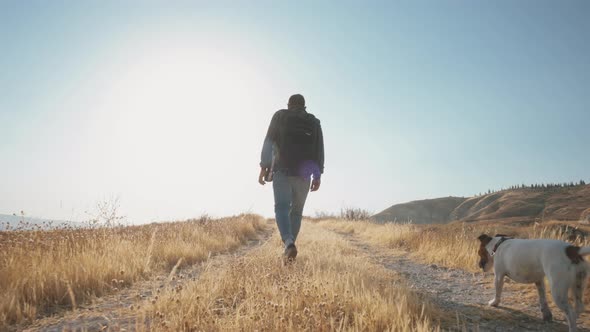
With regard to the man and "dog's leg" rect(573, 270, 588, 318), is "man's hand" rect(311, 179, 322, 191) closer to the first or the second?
the man

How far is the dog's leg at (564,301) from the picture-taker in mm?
2609

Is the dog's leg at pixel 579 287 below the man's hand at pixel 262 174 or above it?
below

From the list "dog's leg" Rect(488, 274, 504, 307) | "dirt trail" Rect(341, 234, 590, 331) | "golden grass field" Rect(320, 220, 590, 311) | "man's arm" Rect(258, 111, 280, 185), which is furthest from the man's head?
"golden grass field" Rect(320, 220, 590, 311)

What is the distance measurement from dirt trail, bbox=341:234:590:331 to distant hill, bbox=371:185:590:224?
7.33 m

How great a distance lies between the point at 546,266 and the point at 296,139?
10.8ft

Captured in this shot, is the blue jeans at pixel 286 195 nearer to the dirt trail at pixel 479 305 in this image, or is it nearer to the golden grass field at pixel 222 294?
the golden grass field at pixel 222 294

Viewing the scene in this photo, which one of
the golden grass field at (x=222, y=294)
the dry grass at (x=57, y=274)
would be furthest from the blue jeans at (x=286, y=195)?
the dry grass at (x=57, y=274)

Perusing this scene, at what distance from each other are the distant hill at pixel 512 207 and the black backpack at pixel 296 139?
8.83 metres

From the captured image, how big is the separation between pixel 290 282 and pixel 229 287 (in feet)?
2.40

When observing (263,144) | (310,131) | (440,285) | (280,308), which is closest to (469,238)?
(440,285)

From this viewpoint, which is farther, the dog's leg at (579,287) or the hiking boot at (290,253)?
the hiking boot at (290,253)

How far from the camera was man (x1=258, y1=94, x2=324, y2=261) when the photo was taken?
16.2 feet

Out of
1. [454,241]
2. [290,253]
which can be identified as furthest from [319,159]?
[454,241]

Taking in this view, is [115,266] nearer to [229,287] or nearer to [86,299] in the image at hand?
[86,299]
